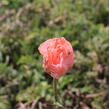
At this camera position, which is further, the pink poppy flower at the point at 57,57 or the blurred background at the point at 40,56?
the blurred background at the point at 40,56

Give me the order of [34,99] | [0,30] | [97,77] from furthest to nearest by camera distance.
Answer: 1. [0,30]
2. [97,77]
3. [34,99]

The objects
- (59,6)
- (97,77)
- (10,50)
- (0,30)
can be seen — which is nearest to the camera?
(97,77)

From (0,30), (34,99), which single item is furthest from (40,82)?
(0,30)

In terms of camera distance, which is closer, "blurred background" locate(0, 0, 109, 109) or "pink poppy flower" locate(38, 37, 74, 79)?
"pink poppy flower" locate(38, 37, 74, 79)

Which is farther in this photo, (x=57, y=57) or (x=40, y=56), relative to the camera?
(x=40, y=56)

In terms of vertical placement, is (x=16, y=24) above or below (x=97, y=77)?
above

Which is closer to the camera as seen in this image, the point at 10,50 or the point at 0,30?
the point at 10,50

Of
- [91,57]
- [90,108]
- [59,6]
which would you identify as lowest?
[90,108]

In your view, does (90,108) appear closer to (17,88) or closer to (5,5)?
(17,88)
